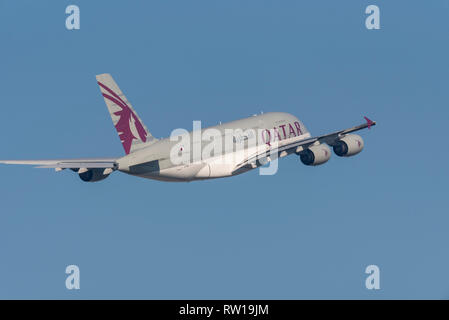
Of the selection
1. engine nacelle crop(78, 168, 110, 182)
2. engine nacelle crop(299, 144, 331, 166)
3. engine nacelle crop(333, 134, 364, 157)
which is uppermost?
engine nacelle crop(333, 134, 364, 157)

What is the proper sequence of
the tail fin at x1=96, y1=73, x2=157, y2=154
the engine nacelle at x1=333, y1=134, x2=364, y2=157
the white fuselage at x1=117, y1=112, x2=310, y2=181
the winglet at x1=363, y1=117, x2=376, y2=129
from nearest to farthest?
the white fuselage at x1=117, y1=112, x2=310, y2=181
the tail fin at x1=96, y1=73, x2=157, y2=154
the winglet at x1=363, y1=117, x2=376, y2=129
the engine nacelle at x1=333, y1=134, x2=364, y2=157

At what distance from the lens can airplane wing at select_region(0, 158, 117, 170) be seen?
87625 millimetres

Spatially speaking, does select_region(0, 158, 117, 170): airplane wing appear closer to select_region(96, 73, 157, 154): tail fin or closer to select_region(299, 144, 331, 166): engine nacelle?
select_region(96, 73, 157, 154): tail fin

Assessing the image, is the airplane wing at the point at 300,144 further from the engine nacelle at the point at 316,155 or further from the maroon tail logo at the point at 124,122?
the maroon tail logo at the point at 124,122

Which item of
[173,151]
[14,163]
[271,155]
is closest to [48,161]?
[14,163]

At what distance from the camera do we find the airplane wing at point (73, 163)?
87.6 metres

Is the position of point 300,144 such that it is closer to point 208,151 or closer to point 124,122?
point 208,151

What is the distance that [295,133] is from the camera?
339 feet

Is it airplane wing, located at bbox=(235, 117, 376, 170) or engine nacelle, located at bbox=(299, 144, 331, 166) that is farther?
engine nacelle, located at bbox=(299, 144, 331, 166)

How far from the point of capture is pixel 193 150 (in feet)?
297

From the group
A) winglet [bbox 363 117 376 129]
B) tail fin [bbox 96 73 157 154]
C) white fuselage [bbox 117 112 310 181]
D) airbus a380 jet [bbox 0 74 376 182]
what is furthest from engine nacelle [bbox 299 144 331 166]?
tail fin [bbox 96 73 157 154]

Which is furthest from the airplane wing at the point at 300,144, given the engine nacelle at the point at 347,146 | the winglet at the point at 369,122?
the engine nacelle at the point at 347,146

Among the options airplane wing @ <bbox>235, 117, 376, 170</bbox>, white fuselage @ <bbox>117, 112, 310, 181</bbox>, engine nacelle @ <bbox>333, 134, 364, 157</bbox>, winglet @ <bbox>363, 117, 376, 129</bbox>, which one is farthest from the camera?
engine nacelle @ <bbox>333, 134, 364, 157</bbox>

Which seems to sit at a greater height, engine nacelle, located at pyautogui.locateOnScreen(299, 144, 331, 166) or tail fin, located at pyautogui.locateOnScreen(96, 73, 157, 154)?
tail fin, located at pyautogui.locateOnScreen(96, 73, 157, 154)
